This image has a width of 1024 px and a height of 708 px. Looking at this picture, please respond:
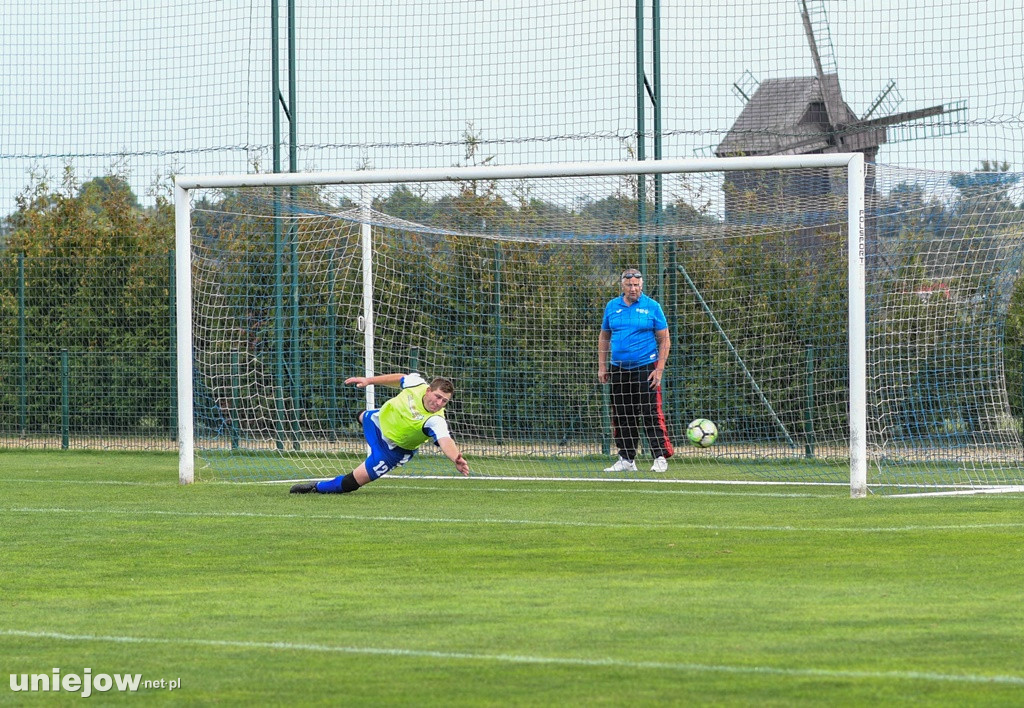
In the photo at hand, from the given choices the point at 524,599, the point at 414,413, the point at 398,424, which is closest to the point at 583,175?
the point at 414,413

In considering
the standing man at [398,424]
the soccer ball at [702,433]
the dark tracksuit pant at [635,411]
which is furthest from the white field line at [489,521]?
the soccer ball at [702,433]

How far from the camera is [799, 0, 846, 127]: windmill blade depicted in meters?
15.7

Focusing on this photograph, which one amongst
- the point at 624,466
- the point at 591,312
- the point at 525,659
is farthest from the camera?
the point at 591,312

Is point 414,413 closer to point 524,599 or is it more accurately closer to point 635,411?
point 635,411

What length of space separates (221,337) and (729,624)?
9635mm

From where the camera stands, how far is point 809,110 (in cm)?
1825

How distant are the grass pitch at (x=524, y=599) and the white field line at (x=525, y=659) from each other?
0.05ft

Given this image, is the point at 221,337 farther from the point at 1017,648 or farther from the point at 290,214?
the point at 1017,648

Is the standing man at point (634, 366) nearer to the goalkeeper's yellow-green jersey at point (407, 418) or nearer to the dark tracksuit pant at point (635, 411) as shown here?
the dark tracksuit pant at point (635, 411)

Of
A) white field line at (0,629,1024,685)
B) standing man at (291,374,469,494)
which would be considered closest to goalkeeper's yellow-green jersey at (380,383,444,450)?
standing man at (291,374,469,494)

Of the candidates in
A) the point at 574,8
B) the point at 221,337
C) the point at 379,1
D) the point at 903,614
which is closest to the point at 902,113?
the point at 574,8

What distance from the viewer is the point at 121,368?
1814 centimetres

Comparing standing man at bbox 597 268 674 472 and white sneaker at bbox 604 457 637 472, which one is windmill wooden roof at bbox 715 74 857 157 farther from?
white sneaker at bbox 604 457 637 472

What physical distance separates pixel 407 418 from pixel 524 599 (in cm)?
500
